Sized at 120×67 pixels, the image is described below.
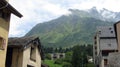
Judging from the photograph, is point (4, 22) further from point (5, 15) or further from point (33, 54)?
point (33, 54)

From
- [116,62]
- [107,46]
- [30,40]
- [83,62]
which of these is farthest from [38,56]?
[83,62]

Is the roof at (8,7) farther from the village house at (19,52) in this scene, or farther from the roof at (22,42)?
the village house at (19,52)

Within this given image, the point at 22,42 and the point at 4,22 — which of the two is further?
the point at 22,42

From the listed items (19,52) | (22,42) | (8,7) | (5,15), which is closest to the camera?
(8,7)

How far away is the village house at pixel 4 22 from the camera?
1961cm

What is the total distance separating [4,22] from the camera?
20.4 metres

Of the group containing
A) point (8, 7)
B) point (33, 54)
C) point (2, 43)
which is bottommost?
point (33, 54)

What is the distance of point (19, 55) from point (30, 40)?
92.5 inches

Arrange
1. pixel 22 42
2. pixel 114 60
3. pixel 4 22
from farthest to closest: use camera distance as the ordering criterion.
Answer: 1. pixel 114 60
2. pixel 22 42
3. pixel 4 22

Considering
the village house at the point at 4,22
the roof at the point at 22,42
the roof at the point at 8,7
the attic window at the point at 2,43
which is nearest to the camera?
the roof at the point at 8,7

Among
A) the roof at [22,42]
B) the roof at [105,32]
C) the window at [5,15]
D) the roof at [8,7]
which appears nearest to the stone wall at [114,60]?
the roof at [22,42]

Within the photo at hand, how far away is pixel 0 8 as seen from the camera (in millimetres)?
19469

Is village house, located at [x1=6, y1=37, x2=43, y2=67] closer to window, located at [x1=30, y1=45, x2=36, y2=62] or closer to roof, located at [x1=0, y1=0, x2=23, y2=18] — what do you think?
window, located at [x1=30, y1=45, x2=36, y2=62]

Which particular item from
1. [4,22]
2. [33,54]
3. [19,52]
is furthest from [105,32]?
[4,22]
